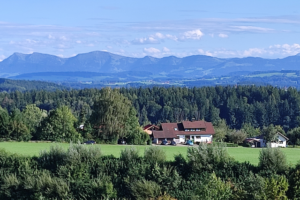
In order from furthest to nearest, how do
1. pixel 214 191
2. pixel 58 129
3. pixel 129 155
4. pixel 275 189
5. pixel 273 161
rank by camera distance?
pixel 58 129
pixel 129 155
pixel 273 161
pixel 275 189
pixel 214 191

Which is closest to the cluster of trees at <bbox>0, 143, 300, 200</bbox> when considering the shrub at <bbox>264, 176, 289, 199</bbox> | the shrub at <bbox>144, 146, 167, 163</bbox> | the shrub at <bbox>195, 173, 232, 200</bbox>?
the shrub at <bbox>144, 146, 167, 163</bbox>

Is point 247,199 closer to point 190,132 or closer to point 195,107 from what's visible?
point 190,132

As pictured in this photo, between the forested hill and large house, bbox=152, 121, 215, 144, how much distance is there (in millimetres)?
41985

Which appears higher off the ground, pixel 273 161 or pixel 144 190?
pixel 273 161

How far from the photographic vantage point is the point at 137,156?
88.0 ft

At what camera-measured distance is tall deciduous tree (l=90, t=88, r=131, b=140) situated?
4750cm

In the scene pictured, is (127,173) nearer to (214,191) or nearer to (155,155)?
(155,155)

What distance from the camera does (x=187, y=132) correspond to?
6838cm

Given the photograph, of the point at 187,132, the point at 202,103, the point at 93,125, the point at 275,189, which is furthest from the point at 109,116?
the point at 202,103

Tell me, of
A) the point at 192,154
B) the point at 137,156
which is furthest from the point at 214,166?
the point at 137,156

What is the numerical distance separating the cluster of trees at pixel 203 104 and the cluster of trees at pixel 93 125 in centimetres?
5691

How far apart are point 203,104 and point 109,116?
74377 mm

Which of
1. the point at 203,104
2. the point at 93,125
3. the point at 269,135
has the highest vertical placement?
the point at 203,104

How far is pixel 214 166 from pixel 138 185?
189 inches
